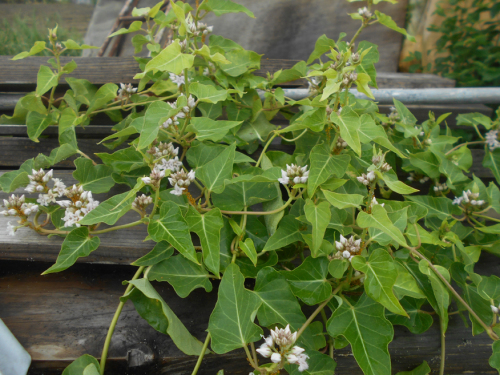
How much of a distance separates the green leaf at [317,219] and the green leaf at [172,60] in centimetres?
52

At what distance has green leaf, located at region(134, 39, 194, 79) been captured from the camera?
2.75 ft

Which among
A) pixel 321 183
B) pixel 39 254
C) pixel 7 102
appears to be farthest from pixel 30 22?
pixel 321 183

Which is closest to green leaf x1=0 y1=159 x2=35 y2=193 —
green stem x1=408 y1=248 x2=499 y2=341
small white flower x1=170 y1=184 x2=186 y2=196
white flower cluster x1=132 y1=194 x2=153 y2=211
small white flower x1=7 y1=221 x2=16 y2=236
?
small white flower x1=7 y1=221 x2=16 y2=236

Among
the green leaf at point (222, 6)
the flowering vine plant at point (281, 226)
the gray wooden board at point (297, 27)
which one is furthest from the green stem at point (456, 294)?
the gray wooden board at point (297, 27)

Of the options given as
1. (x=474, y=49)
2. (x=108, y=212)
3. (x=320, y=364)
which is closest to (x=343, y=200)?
(x=320, y=364)

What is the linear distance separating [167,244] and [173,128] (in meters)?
0.39

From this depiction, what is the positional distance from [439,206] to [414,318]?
1.44 ft

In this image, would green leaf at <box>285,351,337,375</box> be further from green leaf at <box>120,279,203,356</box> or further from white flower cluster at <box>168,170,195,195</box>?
white flower cluster at <box>168,170,195,195</box>

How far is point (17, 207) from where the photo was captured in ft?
3.20

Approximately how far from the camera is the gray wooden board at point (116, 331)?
939 millimetres

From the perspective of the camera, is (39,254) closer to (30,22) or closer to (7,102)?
(7,102)

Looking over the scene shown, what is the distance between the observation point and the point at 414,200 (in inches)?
44.4

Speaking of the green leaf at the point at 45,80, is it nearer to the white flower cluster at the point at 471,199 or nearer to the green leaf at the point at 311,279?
the green leaf at the point at 311,279

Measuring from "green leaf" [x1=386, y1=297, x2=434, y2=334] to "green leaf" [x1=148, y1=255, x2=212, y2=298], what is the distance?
1.88 feet
